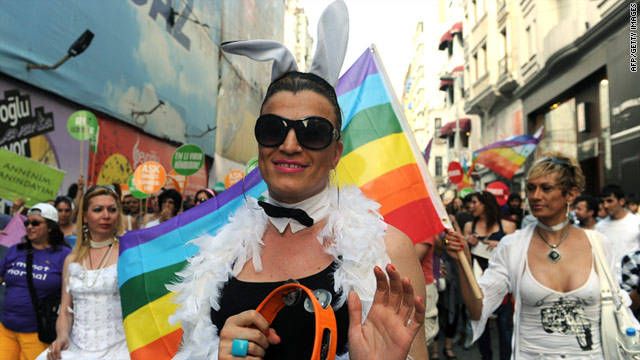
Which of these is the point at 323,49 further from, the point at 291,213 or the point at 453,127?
the point at 453,127

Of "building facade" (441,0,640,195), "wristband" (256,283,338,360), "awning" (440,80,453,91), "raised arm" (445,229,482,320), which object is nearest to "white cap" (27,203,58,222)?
"raised arm" (445,229,482,320)

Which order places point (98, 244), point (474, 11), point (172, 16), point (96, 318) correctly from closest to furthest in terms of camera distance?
1. point (96, 318)
2. point (98, 244)
3. point (172, 16)
4. point (474, 11)

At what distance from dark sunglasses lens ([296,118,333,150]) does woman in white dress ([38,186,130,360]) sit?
2759 millimetres

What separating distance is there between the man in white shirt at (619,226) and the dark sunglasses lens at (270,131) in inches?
223

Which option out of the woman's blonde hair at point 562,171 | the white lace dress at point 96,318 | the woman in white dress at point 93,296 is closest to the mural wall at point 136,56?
the woman in white dress at point 93,296

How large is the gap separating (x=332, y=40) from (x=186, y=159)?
8.08 m

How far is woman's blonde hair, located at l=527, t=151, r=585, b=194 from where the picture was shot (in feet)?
10.3

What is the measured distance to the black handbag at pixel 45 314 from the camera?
4.27 metres

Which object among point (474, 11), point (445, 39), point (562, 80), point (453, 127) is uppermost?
point (445, 39)

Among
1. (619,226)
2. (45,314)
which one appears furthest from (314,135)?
(619,226)

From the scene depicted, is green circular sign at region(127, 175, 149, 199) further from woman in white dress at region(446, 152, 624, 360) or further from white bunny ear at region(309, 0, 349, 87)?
white bunny ear at region(309, 0, 349, 87)

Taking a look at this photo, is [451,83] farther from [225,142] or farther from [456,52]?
[225,142]

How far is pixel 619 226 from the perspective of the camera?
6.27 m

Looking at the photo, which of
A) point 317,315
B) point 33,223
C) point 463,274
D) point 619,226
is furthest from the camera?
point 619,226
